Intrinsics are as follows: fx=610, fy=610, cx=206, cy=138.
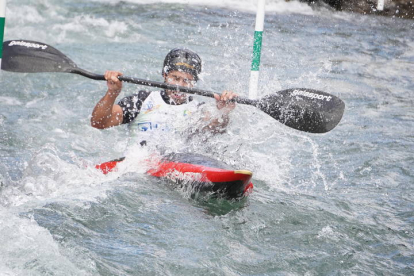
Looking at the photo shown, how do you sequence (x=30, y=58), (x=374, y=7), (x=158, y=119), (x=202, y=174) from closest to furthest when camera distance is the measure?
(x=202, y=174) < (x=30, y=58) < (x=158, y=119) < (x=374, y=7)

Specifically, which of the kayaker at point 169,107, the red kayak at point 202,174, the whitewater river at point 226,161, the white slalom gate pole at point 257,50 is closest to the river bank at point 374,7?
the whitewater river at point 226,161

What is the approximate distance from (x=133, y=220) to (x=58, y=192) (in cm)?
71

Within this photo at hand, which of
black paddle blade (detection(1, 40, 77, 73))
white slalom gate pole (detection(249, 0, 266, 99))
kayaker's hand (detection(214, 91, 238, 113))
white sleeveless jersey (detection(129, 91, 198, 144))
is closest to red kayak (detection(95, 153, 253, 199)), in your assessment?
white sleeveless jersey (detection(129, 91, 198, 144))

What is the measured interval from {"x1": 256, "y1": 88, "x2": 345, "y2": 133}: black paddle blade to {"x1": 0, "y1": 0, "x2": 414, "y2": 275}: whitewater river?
2.03 feet

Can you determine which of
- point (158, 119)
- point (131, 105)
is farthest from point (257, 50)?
point (131, 105)

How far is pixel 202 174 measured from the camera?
449 cm

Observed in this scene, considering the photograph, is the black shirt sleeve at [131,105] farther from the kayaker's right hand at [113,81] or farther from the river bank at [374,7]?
the river bank at [374,7]

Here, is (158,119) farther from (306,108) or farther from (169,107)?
(306,108)

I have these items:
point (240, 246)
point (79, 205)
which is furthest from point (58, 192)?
point (240, 246)

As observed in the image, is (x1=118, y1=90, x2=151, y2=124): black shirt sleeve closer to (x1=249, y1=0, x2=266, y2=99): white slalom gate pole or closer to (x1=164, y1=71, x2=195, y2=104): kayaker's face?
(x1=164, y1=71, x2=195, y2=104): kayaker's face

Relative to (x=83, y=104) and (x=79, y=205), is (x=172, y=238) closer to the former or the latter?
(x=79, y=205)

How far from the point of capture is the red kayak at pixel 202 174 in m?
4.38

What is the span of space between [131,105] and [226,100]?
0.88 m

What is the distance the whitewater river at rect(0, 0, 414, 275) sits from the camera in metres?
3.67
